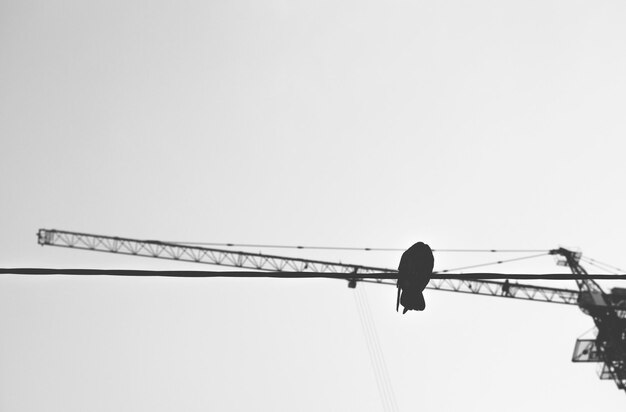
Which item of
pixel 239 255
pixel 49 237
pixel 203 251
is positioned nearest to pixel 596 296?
pixel 239 255

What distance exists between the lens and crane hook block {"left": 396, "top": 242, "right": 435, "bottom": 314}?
153 inches

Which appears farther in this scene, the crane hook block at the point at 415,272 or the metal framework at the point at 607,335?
the metal framework at the point at 607,335

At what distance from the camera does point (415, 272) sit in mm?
3961

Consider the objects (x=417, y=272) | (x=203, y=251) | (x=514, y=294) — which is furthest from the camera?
(x=203, y=251)

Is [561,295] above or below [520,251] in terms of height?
below

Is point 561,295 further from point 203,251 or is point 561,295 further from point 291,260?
point 203,251

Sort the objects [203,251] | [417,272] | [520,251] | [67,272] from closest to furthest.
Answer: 1. [67,272]
2. [417,272]
3. [203,251]
4. [520,251]

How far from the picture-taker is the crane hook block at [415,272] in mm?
3891

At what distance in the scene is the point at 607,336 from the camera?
27.2 meters

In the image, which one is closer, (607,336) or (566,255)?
(607,336)

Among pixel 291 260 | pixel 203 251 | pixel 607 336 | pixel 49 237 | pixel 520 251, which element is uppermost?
pixel 49 237

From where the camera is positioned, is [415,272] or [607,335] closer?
[415,272]

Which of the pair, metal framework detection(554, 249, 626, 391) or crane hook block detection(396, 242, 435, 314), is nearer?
crane hook block detection(396, 242, 435, 314)

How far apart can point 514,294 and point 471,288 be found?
3.40 m
